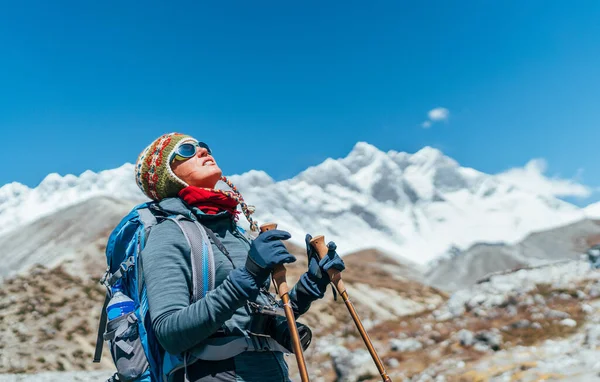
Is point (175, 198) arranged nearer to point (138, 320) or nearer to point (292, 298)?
point (138, 320)

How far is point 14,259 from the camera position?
46500mm

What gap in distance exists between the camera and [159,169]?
286cm

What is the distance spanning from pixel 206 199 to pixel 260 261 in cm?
65

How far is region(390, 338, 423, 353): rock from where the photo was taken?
13703 millimetres

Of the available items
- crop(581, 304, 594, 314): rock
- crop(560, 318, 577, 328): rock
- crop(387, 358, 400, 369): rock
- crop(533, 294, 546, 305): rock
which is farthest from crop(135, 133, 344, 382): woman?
crop(533, 294, 546, 305): rock

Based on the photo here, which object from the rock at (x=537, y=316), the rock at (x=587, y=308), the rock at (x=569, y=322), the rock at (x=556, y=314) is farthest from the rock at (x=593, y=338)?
the rock at (x=587, y=308)

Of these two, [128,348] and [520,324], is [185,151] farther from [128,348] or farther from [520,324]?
[520,324]

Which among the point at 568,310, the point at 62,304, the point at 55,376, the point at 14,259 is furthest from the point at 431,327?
the point at 14,259

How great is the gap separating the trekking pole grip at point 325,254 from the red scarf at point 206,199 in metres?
0.52

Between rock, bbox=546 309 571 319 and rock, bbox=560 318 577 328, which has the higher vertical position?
rock, bbox=546 309 571 319

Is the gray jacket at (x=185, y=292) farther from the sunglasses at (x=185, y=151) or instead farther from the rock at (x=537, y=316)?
the rock at (x=537, y=316)

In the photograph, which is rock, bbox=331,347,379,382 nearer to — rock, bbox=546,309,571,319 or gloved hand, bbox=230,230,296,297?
rock, bbox=546,309,571,319

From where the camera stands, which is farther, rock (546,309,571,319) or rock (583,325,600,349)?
rock (546,309,571,319)

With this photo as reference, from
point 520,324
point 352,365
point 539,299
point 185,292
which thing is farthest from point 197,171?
point 539,299
